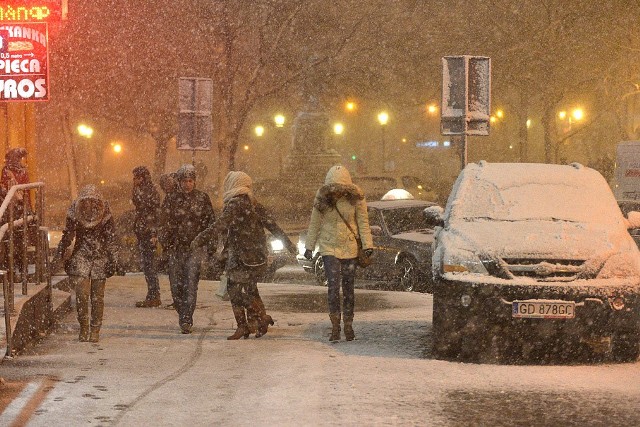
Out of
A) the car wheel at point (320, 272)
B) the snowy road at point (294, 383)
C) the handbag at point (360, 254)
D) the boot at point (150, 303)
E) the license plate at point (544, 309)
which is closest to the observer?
the snowy road at point (294, 383)

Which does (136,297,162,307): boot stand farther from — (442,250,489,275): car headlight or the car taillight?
the car taillight

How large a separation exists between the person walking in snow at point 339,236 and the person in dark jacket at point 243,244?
343 mm

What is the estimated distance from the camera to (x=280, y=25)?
34750 millimetres

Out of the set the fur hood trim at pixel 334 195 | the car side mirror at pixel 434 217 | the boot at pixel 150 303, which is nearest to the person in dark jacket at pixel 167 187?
the boot at pixel 150 303

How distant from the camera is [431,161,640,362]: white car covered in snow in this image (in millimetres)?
9750

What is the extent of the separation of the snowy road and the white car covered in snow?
29 cm

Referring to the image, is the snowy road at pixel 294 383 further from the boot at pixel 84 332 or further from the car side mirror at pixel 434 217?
the car side mirror at pixel 434 217

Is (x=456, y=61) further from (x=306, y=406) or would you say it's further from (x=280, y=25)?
(x=280, y=25)

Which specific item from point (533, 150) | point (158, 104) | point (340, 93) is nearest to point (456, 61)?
point (340, 93)

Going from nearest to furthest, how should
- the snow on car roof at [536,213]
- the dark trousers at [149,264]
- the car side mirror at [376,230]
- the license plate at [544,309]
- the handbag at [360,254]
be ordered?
the license plate at [544,309]
the snow on car roof at [536,213]
the handbag at [360,254]
the dark trousers at [149,264]
the car side mirror at [376,230]

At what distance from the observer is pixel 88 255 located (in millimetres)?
11422

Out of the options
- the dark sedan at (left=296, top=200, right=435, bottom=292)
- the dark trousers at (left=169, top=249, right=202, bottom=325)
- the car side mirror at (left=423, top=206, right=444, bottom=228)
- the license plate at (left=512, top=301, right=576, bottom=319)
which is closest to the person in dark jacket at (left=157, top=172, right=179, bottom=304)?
the dark trousers at (left=169, top=249, right=202, bottom=325)

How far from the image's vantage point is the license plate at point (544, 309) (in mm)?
9695

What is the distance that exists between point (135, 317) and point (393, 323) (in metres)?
2.98
